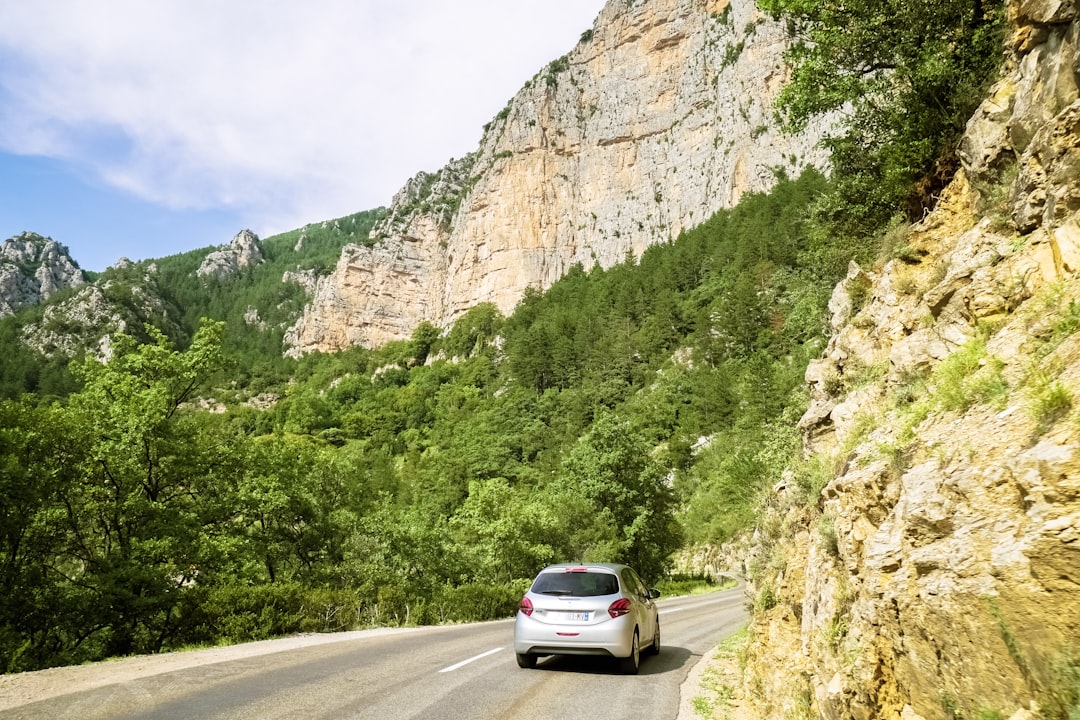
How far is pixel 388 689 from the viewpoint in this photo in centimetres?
784

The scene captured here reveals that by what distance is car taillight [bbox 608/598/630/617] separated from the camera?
9.25 m

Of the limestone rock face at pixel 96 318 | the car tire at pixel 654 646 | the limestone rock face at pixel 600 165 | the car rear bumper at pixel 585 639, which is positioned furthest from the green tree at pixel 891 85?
the limestone rock face at pixel 96 318

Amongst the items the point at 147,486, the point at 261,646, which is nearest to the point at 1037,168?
the point at 261,646

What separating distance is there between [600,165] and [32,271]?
165 m

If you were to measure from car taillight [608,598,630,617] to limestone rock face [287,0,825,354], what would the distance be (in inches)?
3617

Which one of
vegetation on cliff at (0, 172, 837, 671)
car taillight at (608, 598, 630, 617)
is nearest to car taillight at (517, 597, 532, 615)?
car taillight at (608, 598, 630, 617)

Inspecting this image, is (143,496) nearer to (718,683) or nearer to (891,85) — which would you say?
(718,683)

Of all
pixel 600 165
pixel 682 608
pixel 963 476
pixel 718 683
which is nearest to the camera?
pixel 963 476

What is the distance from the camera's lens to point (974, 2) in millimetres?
11328

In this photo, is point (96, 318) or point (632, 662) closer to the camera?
point (632, 662)

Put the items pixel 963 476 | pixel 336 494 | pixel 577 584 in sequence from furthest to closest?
pixel 336 494, pixel 577 584, pixel 963 476

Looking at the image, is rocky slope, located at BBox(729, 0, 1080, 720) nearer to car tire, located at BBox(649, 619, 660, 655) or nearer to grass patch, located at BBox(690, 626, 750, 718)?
grass patch, located at BBox(690, 626, 750, 718)

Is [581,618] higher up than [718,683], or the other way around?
[581,618]

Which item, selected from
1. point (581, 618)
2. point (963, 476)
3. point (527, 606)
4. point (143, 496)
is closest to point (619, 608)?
point (581, 618)
